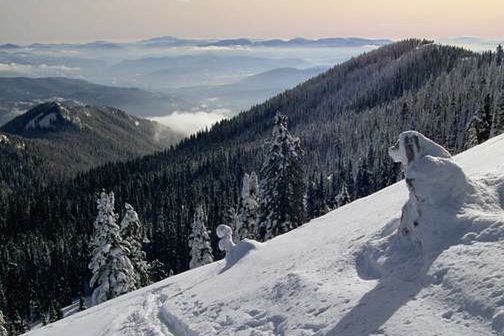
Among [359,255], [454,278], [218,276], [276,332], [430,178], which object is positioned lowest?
[218,276]

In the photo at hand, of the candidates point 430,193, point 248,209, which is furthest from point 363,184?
point 430,193

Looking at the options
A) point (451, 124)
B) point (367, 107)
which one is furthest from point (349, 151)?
point (367, 107)

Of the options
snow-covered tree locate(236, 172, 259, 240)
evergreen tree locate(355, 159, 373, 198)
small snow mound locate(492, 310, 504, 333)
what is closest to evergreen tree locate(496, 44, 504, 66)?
evergreen tree locate(355, 159, 373, 198)

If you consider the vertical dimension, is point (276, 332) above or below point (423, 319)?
below

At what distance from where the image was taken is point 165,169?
16325cm

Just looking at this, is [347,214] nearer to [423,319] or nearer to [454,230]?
[454,230]

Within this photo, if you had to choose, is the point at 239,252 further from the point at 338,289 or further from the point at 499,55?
the point at 499,55

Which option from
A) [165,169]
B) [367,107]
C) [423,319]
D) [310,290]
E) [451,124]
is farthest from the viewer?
[367,107]

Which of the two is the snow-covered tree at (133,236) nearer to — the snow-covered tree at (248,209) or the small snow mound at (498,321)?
the snow-covered tree at (248,209)

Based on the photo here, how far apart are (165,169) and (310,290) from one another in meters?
154

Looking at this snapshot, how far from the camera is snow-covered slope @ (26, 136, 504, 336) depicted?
9664 mm

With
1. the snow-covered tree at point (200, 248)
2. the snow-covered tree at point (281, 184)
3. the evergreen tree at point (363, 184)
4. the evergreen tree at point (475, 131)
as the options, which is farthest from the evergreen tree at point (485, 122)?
the evergreen tree at point (363, 184)

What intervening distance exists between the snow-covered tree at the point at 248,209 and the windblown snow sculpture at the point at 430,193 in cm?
3274

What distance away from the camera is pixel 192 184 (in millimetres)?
139125
